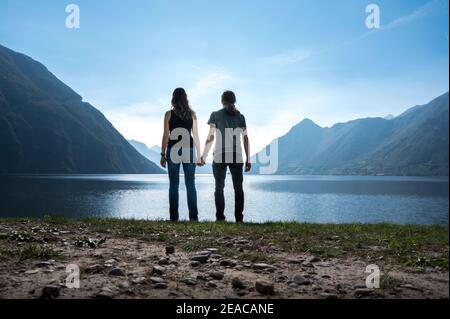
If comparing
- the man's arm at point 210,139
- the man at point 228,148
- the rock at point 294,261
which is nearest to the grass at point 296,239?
the rock at point 294,261

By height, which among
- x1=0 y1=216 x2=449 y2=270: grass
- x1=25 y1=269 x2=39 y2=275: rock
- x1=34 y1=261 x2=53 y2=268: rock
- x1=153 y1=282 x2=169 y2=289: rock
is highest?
x1=153 y1=282 x2=169 y2=289: rock

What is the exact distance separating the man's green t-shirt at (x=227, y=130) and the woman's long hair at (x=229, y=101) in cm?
11

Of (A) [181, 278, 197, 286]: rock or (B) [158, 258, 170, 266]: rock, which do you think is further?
(B) [158, 258, 170, 266]: rock

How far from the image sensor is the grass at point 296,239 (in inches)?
258

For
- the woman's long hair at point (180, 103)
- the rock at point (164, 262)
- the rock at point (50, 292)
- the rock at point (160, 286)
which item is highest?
the woman's long hair at point (180, 103)

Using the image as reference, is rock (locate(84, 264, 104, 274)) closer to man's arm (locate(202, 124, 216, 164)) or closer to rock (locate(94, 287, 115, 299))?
rock (locate(94, 287, 115, 299))

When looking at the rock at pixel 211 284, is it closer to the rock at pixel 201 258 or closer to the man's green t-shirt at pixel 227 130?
the rock at pixel 201 258

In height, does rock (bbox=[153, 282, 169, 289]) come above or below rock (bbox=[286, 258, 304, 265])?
above

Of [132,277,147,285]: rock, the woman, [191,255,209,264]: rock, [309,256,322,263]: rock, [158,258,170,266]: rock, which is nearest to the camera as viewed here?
[132,277,147,285]: rock

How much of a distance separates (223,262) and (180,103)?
7866 mm

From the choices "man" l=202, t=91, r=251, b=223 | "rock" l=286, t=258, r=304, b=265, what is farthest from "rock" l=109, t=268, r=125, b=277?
"man" l=202, t=91, r=251, b=223

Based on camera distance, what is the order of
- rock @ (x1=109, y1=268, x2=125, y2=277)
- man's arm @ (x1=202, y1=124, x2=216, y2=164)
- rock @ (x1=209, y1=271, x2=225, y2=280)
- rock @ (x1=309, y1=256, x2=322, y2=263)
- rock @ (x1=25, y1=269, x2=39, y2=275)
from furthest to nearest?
man's arm @ (x1=202, y1=124, x2=216, y2=164)
rock @ (x1=309, y1=256, x2=322, y2=263)
rock @ (x1=25, y1=269, x2=39, y2=275)
rock @ (x1=109, y1=268, x2=125, y2=277)
rock @ (x1=209, y1=271, x2=225, y2=280)

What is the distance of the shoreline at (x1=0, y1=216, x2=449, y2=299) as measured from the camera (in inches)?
169
